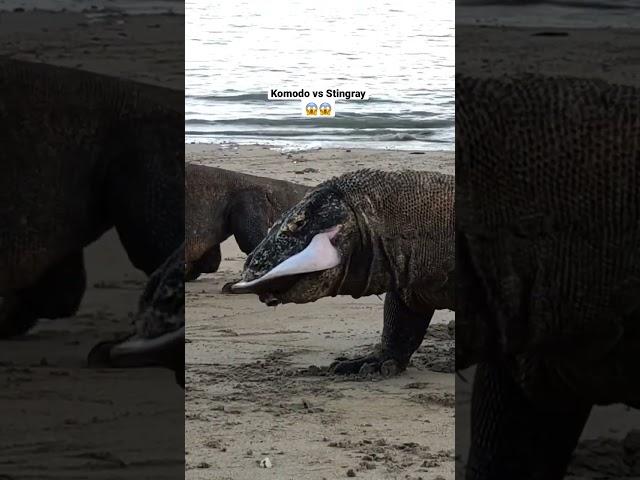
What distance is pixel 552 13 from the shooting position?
2107 mm

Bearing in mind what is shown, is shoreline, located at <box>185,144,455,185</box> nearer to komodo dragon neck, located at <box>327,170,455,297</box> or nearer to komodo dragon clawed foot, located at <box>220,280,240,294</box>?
komodo dragon neck, located at <box>327,170,455,297</box>

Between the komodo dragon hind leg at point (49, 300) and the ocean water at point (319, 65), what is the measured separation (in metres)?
0.32

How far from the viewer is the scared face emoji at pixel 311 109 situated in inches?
89.9

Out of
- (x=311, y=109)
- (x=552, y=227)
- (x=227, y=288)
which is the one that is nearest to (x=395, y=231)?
(x=311, y=109)

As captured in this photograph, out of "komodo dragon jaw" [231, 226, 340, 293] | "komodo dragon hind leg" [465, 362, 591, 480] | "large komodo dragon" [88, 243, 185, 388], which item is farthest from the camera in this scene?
"komodo dragon jaw" [231, 226, 340, 293]

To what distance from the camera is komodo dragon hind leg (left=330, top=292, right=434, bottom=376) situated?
104 inches

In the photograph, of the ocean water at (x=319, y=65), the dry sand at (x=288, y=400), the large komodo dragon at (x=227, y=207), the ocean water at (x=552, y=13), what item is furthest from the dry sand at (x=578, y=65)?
the large komodo dragon at (x=227, y=207)

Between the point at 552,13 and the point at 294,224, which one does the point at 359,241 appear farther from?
the point at 552,13

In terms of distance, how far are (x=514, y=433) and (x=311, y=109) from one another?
702 mm

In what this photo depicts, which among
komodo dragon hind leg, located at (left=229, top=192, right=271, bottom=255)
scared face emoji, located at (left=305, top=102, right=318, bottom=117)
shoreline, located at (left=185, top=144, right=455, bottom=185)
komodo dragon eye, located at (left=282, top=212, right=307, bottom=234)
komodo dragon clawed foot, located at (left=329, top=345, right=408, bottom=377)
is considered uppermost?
scared face emoji, located at (left=305, top=102, right=318, bottom=117)

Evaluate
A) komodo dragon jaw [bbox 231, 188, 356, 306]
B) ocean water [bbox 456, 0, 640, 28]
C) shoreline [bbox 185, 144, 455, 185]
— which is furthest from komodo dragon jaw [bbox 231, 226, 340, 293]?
ocean water [bbox 456, 0, 640, 28]

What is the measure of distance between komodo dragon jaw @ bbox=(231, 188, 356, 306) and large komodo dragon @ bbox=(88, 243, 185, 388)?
38 cm

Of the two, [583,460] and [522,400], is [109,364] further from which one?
[583,460]

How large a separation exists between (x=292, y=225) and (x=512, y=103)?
702 mm
